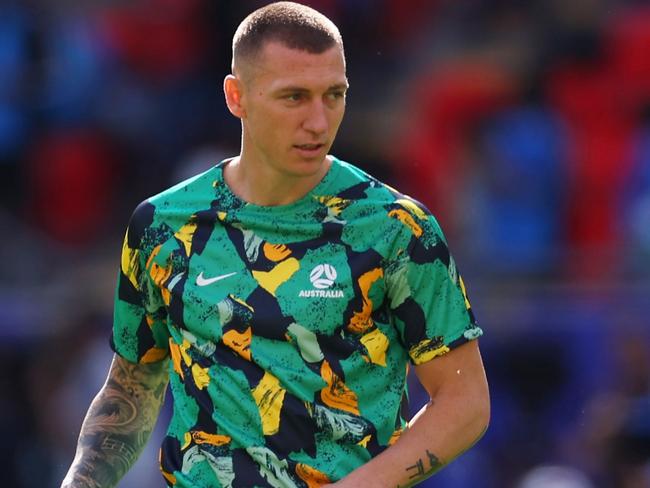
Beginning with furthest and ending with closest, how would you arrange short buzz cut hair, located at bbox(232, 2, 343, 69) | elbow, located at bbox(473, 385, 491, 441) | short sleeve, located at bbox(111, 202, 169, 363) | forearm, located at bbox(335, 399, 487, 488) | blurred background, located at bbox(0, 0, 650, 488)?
1. blurred background, located at bbox(0, 0, 650, 488)
2. short sleeve, located at bbox(111, 202, 169, 363)
3. short buzz cut hair, located at bbox(232, 2, 343, 69)
4. elbow, located at bbox(473, 385, 491, 441)
5. forearm, located at bbox(335, 399, 487, 488)

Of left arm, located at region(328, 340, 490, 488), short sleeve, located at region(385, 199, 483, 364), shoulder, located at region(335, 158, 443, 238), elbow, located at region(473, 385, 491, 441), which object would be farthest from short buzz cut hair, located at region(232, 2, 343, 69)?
elbow, located at region(473, 385, 491, 441)

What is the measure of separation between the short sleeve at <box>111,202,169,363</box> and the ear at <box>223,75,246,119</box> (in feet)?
1.23

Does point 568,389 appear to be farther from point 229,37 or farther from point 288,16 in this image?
point 288,16

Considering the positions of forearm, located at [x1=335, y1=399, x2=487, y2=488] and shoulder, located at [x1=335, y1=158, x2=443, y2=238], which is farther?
shoulder, located at [x1=335, y1=158, x2=443, y2=238]

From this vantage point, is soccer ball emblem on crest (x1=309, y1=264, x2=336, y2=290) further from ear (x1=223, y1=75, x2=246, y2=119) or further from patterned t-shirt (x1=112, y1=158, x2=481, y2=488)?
ear (x1=223, y1=75, x2=246, y2=119)

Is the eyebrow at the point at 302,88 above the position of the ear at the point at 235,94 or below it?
above

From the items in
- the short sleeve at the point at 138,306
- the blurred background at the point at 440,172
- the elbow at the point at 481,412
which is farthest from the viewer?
the blurred background at the point at 440,172

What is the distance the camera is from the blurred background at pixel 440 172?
9.38 meters

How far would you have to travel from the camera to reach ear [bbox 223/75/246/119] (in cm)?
447

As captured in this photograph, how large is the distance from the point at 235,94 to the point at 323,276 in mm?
615

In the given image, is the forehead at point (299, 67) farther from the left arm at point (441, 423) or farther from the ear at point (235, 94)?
the left arm at point (441, 423)

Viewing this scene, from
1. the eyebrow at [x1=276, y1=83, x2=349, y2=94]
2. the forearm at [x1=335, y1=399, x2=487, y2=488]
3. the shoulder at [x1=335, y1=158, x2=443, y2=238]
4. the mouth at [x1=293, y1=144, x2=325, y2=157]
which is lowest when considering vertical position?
the forearm at [x1=335, y1=399, x2=487, y2=488]

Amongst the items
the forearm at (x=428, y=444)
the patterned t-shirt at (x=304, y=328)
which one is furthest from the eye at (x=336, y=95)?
the forearm at (x=428, y=444)

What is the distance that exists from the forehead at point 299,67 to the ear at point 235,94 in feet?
0.45
